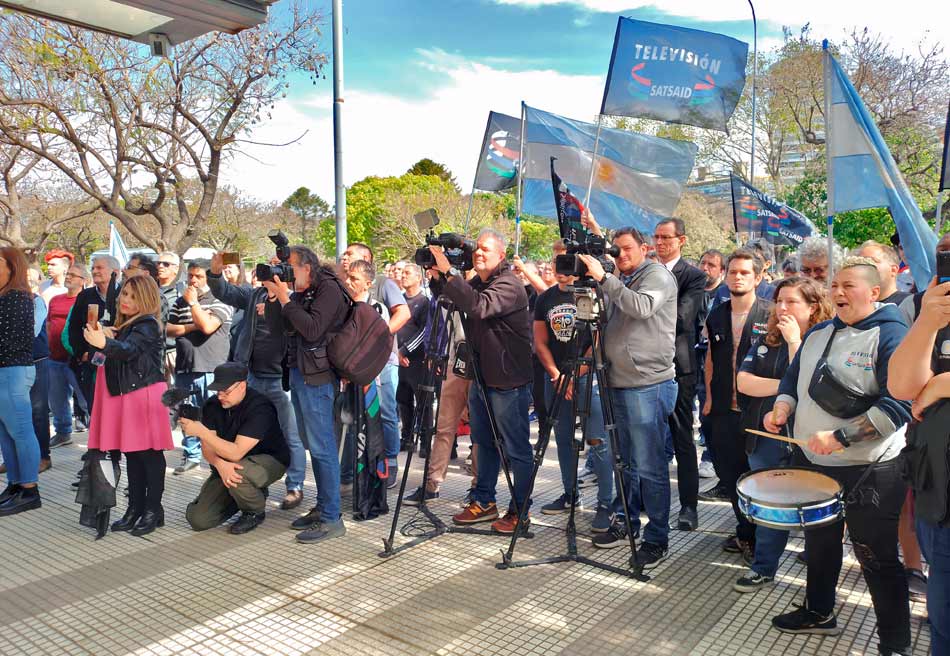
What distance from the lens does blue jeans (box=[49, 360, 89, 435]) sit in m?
7.58

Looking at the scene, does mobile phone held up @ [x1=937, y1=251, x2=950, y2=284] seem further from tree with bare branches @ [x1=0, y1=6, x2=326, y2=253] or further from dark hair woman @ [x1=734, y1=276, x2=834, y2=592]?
tree with bare branches @ [x1=0, y1=6, x2=326, y2=253]

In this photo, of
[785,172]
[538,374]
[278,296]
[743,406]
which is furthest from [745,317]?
[785,172]

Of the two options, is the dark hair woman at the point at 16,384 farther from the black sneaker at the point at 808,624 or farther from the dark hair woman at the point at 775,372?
the black sneaker at the point at 808,624

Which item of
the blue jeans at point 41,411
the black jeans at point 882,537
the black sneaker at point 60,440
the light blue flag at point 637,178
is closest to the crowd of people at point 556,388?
the black jeans at point 882,537

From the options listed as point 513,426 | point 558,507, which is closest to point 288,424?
point 513,426

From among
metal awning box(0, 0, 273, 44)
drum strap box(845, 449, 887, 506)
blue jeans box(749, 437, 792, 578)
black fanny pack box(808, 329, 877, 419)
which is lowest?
blue jeans box(749, 437, 792, 578)

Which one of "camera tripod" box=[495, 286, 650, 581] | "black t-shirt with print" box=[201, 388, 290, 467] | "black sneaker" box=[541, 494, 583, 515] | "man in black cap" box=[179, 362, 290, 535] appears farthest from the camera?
"black sneaker" box=[541, 494, 583, 515]

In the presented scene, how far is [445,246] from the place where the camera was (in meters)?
4.36

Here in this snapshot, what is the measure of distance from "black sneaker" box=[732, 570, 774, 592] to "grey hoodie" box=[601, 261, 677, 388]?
118 centimetres

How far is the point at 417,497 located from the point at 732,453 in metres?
2.42

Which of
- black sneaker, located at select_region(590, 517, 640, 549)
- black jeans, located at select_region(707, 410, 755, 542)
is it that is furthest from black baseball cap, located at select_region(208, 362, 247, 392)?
black jeans, located at select_region(707, 410, 755, 542)

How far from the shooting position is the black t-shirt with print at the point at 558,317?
5.15m

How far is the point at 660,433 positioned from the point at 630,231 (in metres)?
1.26

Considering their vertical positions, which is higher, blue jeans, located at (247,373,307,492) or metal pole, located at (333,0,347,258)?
metal pole, located at (333,0,347,258)
